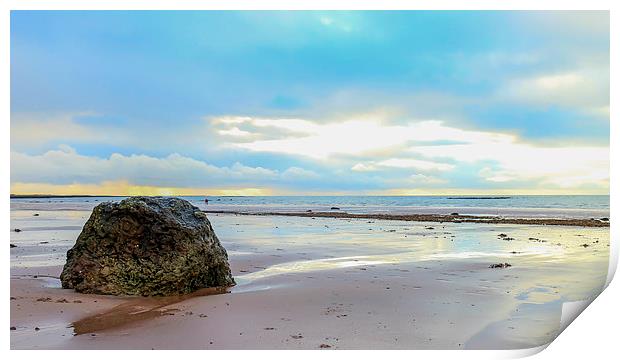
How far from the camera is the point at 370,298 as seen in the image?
6.39 meters

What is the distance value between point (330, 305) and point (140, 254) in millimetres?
2567

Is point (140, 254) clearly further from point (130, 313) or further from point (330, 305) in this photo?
point (330, 305)

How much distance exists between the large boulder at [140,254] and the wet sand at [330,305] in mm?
A: 252

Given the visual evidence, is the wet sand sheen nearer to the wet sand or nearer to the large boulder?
the wet sand

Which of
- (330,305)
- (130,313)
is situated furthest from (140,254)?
(330,305)

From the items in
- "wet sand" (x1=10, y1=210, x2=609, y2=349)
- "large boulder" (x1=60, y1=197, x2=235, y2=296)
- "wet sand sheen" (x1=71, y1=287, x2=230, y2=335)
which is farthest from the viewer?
"large boulder" (x1=60, y1=197, x2=235, y2=296)

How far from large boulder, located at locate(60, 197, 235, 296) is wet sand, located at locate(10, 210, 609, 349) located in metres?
0.25

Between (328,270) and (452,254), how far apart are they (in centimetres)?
323

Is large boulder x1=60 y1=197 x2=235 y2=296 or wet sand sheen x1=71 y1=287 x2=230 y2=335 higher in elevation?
large boulder x1=60 y1=197 x2=235 y2=296

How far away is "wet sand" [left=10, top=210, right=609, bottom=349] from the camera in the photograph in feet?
16.0

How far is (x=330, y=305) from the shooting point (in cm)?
605

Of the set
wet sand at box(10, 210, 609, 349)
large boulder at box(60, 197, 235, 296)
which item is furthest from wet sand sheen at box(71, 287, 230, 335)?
large boulder at box(60, 197, 235, 296)

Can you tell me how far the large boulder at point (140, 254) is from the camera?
22.0 ft
